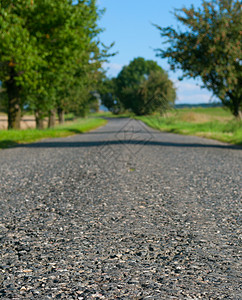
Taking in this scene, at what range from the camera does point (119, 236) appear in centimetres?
347

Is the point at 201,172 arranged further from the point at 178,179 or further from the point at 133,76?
the point at 133,76

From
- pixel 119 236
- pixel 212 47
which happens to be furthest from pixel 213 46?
pixel 119 236

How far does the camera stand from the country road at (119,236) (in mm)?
2439

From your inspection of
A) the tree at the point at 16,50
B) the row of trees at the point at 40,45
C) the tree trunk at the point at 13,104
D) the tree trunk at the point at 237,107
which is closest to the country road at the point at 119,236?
the tree at the point at 16,50

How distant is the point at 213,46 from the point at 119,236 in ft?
50.7

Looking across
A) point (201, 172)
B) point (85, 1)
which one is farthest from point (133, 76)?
point (201, 172)

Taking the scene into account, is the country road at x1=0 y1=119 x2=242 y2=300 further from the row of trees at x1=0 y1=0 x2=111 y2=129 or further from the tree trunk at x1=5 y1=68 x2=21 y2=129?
the tree trunk at x1=5 y1=68 x2=21 y2=129

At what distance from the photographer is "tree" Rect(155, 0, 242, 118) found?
17.1 metres

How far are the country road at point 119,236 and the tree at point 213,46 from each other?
11625 millimetres

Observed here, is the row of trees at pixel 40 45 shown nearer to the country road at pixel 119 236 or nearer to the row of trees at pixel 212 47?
the row of trees at pixel 212 47

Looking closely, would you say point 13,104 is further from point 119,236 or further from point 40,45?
point 119,236

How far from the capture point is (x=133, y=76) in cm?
10369

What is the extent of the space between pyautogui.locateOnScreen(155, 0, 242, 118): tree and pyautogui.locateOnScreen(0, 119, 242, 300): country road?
1163 centimetres

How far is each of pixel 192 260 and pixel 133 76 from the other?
103 m
